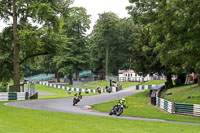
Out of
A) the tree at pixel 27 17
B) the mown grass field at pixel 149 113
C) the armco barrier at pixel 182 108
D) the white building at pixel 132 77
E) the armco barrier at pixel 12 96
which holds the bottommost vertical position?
the mown grass field at pixel 149 113

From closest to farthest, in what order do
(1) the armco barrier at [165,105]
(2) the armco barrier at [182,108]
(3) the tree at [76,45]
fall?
(2) the armco barrier at [182,108] → (1) the armco barrier at [165,105] → (3) the tree at [76,45]

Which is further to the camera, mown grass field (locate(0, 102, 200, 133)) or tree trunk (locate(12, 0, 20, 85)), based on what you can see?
tree trunk (locate(12, 0, 20, 85))

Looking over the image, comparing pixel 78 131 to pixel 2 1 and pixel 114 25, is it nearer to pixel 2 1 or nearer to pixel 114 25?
pixel 2 1

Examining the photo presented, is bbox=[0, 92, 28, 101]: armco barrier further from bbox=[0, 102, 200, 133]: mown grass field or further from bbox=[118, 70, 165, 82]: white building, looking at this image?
bbox=[118, 70, 165, 82]: white building

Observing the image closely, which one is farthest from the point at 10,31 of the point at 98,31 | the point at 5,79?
the point at 98,31

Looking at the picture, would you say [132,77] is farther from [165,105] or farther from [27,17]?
[165,105]

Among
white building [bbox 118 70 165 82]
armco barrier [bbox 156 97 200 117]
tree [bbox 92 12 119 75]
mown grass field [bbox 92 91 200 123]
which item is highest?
tree [bbox 92 12 119 75]

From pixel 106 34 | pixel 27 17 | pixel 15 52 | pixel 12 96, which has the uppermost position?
pixel 106 34

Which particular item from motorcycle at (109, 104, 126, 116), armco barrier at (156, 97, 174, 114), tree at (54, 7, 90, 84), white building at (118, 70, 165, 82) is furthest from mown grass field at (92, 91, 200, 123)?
tree at (54, 7, 90, 84)

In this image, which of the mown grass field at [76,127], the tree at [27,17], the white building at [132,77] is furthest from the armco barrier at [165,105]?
the white building at [132,77]

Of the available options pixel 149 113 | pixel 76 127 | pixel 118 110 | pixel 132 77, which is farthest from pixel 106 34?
pixel 76 127

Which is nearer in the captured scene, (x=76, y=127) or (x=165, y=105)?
(x=76, y=127)

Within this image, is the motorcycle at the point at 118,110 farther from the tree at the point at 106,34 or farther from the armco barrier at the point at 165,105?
the tree at the point at 106,34

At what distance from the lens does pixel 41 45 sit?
105 feet
